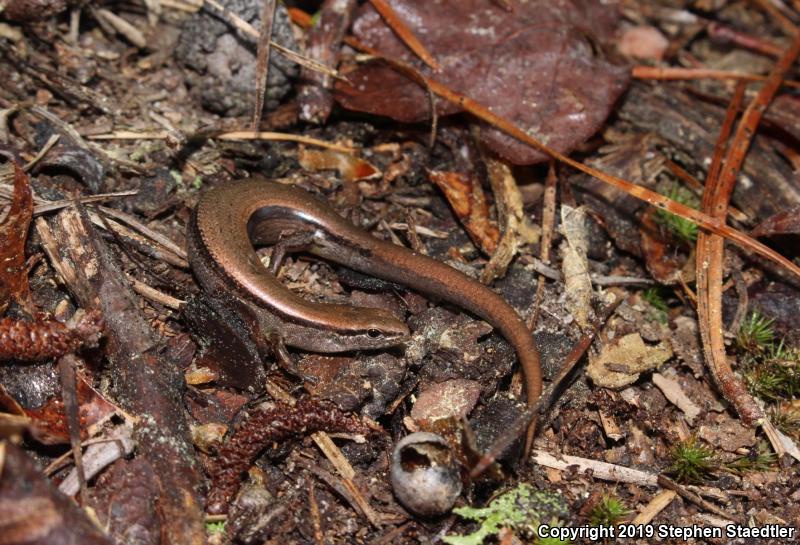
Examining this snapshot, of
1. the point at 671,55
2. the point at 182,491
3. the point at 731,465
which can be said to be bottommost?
the point at 182,491

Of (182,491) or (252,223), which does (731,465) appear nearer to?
(182,491)

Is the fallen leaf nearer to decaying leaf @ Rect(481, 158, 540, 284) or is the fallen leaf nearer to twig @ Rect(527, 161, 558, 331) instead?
twig @ Rect(527, 161, 558, 331)

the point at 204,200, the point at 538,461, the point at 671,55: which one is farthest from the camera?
the point at 671,55

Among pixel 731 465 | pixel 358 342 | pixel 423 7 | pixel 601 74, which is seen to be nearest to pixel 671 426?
pixel 731 465

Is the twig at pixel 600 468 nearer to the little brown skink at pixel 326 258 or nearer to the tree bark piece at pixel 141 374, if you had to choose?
the little brown skink at pixel 326 258

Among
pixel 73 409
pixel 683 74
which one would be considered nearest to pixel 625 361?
pixel 683 74

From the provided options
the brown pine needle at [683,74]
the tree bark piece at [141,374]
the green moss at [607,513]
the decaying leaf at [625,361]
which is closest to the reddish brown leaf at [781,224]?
the decaying leaf at [625,361]

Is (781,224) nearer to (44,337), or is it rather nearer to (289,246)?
(289,246)
